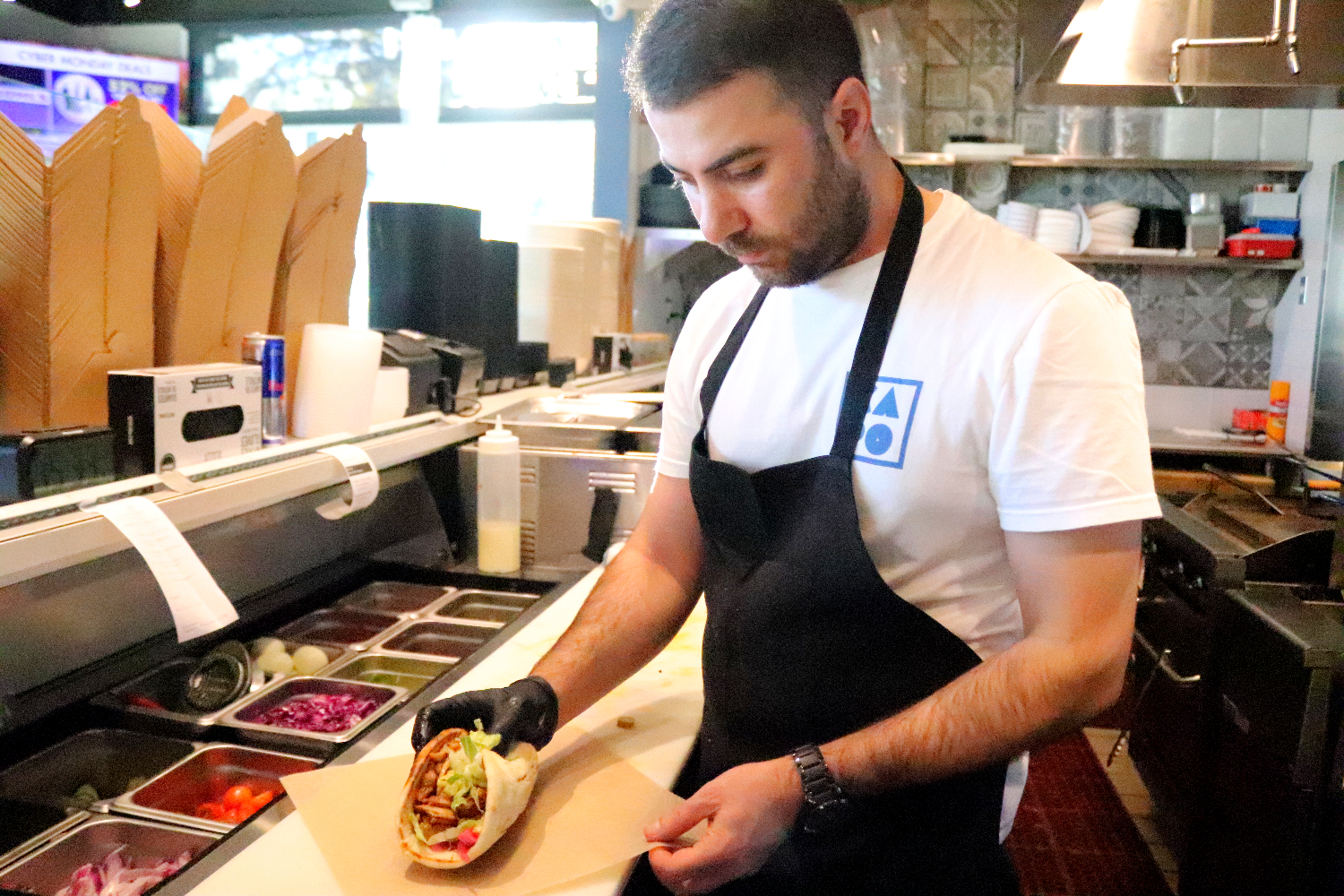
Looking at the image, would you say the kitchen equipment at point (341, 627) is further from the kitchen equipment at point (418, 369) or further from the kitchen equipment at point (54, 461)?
the kitchen equipment at point (54, 461)

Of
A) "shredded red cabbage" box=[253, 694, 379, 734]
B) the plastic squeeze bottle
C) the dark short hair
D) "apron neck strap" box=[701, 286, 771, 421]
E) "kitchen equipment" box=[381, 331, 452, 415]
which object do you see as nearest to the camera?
the dark short hair

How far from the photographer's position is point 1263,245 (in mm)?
A: 5066

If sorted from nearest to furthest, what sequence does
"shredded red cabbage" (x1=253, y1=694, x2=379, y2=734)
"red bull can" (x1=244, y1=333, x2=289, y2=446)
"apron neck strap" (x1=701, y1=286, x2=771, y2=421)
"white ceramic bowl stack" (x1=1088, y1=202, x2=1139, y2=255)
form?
1. "apron neck strap" (x1=701, y1=286, x2=771, y2=421)
2. "shredded red cabbage" (x1=253, y1=694, x2=379, y2=734)
3. "red bull can" (x1=244, y1=333, x2=289, y2=446)
4. "white ceramic bowl stack" (x1=1088, y1=202, x2=1139, y2=255)

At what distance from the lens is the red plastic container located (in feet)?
16.6

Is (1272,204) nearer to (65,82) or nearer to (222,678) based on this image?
(222,678)

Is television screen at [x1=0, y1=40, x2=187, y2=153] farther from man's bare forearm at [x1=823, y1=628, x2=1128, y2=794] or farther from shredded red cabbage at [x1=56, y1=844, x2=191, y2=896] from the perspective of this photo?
man's bare forearm at [x1=823, y1=628, x2=1128, y2=794]

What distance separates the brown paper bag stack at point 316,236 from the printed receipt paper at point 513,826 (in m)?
1.01

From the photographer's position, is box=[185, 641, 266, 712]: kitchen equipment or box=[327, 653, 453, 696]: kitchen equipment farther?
box=[327, 653, 453, 696]: kitchen equipment

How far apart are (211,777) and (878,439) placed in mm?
1067

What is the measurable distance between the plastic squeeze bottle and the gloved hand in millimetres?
978

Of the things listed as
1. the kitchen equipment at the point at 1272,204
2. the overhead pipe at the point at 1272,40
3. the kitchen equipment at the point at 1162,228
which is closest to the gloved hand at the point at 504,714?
the overhead pipe at the point at 1272,40

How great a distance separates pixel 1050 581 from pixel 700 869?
49 centimetres

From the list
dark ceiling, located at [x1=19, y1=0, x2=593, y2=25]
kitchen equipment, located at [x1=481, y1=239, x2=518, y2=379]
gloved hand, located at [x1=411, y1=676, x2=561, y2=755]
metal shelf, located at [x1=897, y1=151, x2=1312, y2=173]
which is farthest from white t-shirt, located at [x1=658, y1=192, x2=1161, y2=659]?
dark ceiling, located at [x1=19, y1=0, x2=593, y2=25]

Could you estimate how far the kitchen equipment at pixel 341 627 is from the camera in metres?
1.97
